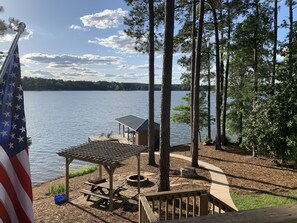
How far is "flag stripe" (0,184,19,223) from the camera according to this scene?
2.87 m

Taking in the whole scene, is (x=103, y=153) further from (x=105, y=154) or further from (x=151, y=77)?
(x=151, y=77)

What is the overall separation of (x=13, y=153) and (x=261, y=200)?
8.68 metres

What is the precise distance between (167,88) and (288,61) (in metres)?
6.87

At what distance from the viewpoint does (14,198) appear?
A: 307cm

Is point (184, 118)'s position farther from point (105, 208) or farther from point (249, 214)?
point (249, 214)

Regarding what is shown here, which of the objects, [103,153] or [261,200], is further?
[103,153]

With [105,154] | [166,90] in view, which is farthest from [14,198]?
[105,154]

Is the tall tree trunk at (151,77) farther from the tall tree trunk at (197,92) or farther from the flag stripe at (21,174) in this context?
the flag stripe at (21,174)

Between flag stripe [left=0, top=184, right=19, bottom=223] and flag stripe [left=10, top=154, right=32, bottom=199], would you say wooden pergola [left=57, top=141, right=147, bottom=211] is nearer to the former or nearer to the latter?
flag stripe [left=10, top=154, right=32, bottom=199]

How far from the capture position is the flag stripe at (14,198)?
293 cm

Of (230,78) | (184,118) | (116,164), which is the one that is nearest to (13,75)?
(116,164)

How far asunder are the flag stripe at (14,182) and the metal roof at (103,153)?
20.1 ft

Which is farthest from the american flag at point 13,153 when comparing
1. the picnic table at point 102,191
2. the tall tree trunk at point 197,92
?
the tall tree trunk at point 197,92

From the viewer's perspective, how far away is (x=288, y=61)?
1277cm
